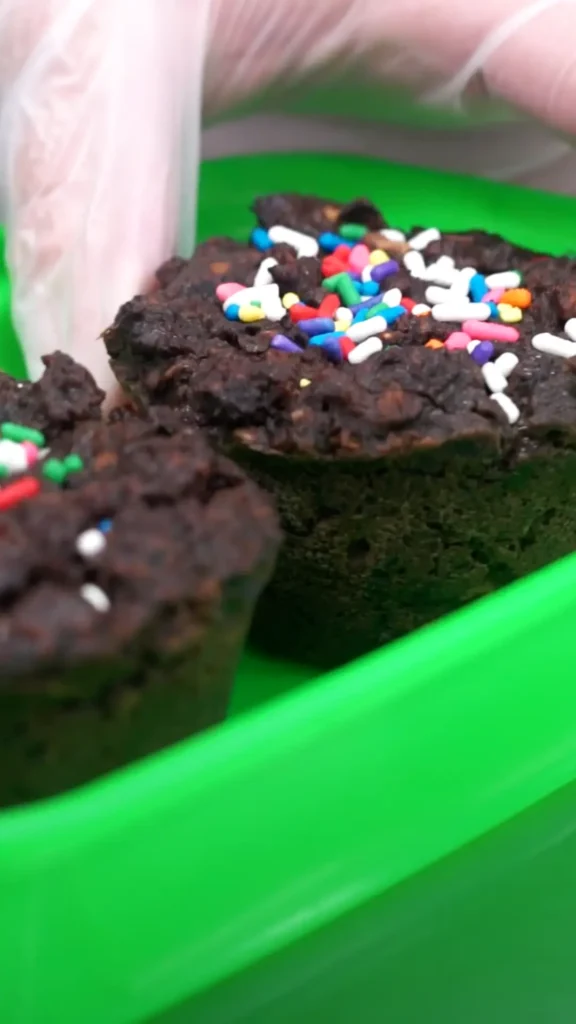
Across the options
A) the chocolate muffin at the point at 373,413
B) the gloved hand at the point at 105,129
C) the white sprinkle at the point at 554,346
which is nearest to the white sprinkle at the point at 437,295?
the chocolate muffin at the point at 373,413

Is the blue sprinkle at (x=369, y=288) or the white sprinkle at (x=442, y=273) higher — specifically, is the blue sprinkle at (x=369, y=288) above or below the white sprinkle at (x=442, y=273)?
below

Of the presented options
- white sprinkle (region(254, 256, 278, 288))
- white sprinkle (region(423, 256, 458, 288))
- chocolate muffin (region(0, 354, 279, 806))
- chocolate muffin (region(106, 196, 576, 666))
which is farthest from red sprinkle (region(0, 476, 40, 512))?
white sprinkle (region(423, 256, 458, 288))

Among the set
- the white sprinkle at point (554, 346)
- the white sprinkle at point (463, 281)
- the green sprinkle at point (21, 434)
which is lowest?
the green sprinkle at point (21, 434)

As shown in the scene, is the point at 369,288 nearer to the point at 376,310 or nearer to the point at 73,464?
the point at 376,310

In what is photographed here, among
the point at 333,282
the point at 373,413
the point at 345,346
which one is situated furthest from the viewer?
the point at 333,282

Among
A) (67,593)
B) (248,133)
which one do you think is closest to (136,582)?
(67,593)

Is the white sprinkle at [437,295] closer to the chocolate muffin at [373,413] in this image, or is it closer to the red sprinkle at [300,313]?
the chocolate muffin at [373,413]

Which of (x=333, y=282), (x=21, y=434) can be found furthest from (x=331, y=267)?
(x=21, y=434)
